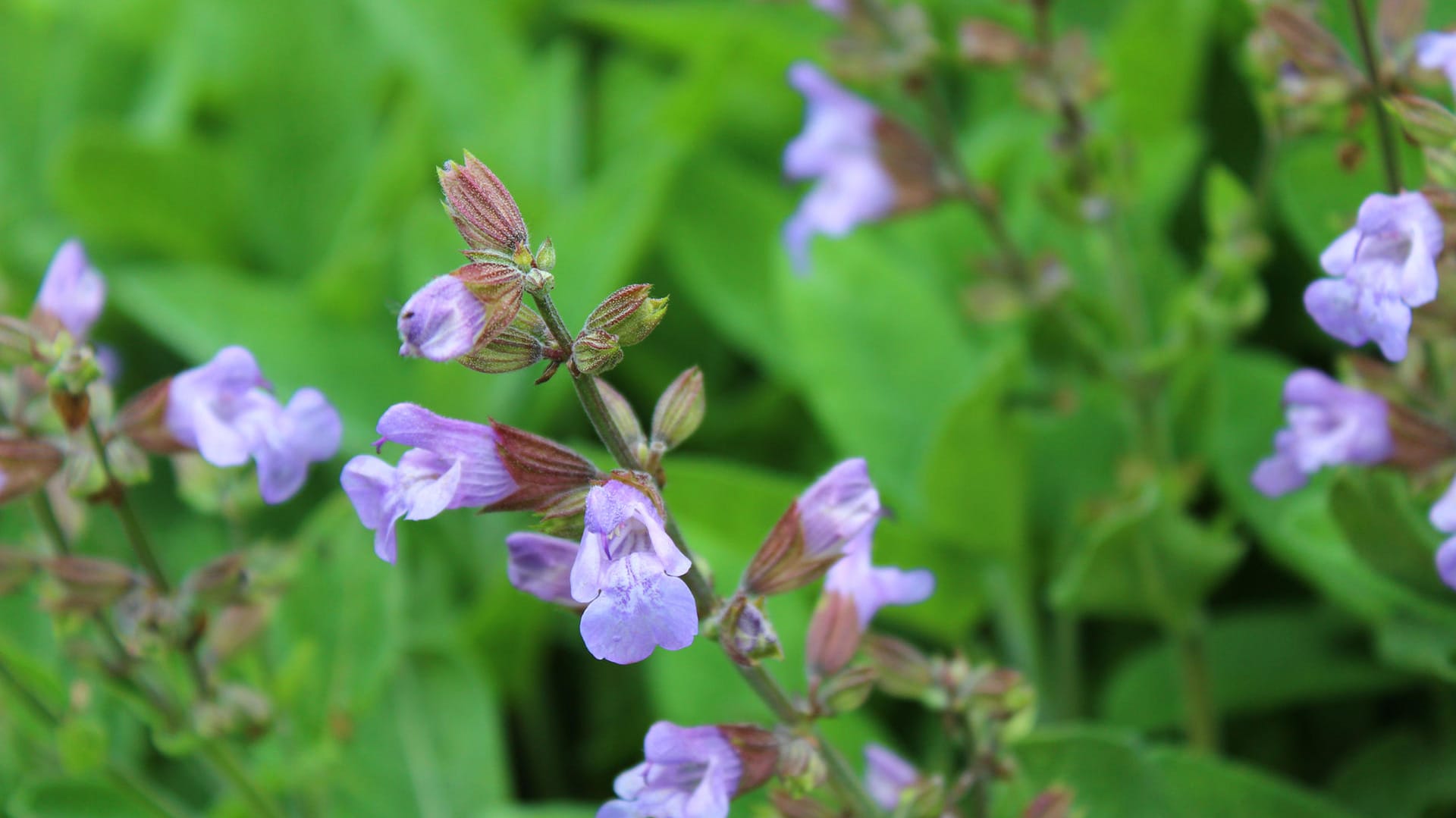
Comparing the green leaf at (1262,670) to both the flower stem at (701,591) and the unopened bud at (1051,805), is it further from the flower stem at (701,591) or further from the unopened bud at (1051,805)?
the flower stem at (701,591)

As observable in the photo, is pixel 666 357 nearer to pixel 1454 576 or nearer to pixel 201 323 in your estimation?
pixel 201 323

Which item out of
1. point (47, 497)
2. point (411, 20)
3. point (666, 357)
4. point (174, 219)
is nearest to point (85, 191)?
point (174, 219)

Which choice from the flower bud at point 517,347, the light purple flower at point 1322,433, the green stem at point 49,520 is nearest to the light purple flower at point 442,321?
the flower bud at point 517,347

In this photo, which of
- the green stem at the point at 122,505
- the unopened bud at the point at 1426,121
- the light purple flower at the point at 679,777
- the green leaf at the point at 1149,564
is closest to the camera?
the light purple flower at the point at 679,777

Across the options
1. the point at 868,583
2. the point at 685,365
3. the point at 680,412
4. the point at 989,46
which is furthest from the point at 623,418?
the point at 685,365

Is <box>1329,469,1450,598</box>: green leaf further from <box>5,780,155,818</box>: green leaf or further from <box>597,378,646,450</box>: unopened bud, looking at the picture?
<box>5,780,155,818</box>: green leaf

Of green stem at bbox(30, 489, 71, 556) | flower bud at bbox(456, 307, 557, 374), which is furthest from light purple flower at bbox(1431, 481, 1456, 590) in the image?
green stem at bbox(30, 489, 71, 556)

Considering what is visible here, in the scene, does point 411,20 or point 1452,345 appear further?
point 411,20
